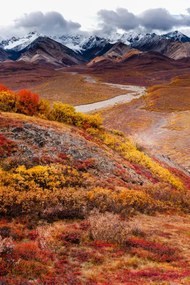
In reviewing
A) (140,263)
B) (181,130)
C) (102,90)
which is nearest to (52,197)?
(140,263)

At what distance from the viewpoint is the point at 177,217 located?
1966 cm

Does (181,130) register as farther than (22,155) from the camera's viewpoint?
Yes

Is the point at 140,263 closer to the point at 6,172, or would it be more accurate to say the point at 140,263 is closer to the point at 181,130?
the point at 6,172

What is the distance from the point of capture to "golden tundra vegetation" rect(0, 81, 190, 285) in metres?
11.6

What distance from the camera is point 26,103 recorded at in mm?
32406

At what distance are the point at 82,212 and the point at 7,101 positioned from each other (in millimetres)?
17286

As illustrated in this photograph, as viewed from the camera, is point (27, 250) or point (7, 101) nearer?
point (27, 250)

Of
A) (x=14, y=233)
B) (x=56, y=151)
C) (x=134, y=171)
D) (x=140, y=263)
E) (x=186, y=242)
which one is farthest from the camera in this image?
(x=134, y=171)

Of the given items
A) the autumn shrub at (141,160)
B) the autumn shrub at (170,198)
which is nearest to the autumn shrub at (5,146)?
the autumn shrub at (170,198)

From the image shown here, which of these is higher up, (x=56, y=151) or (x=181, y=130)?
(x=56, y=151)

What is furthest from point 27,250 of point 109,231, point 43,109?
point 43,109

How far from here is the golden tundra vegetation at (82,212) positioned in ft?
Answer: 38.2

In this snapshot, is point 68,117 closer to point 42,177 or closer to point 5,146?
point 5,146

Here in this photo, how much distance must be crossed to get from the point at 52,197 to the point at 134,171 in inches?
402
